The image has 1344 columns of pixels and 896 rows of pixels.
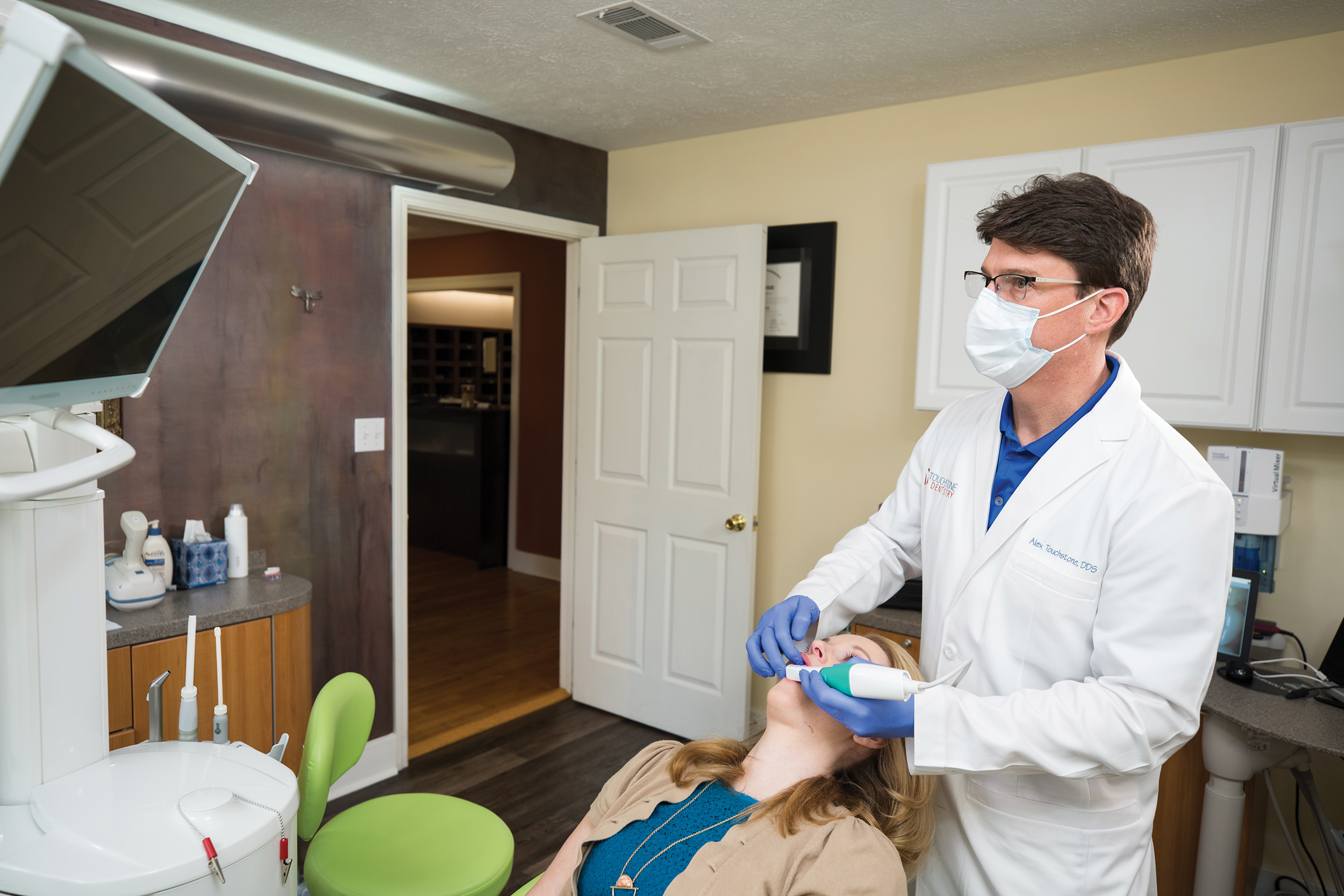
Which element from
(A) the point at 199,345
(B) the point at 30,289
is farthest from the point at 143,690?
(B) the point at 30,289

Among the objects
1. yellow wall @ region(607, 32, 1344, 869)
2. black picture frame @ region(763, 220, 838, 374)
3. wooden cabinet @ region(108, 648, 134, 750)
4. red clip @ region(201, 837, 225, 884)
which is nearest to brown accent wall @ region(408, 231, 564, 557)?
yellow wall @ region(607, 32, 1344, 869)

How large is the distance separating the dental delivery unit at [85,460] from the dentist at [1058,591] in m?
0.89

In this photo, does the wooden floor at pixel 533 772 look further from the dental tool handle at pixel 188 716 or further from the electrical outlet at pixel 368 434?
the dental tool handle at pixel 188 716

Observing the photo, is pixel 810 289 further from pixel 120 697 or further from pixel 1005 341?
pixel 120 697

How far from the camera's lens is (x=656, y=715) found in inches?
144

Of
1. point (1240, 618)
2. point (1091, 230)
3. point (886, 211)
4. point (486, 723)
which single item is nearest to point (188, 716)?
point (1091, 230)

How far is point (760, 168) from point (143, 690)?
274 cm

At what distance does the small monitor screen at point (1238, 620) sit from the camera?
7.34 ft

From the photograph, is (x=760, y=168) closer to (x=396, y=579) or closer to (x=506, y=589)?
(x=396, y=579)

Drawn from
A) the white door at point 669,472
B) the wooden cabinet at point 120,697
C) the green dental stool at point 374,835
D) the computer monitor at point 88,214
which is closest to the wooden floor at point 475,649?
the white door at point 669,472

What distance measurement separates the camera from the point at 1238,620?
226cm

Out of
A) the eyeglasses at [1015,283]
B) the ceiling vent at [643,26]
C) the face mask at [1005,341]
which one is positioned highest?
the ceiling vent at [643,26]

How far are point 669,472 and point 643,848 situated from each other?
7.33 feet

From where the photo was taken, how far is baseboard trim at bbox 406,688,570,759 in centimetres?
339
